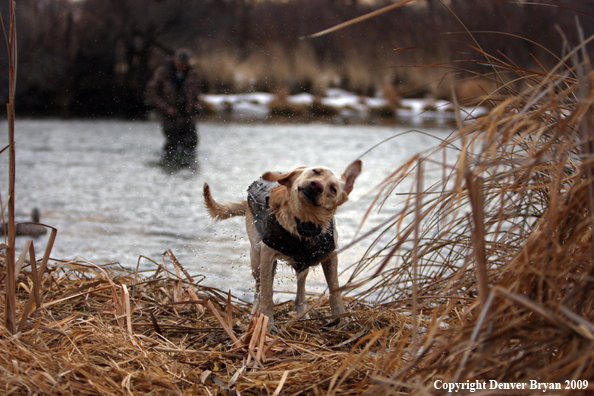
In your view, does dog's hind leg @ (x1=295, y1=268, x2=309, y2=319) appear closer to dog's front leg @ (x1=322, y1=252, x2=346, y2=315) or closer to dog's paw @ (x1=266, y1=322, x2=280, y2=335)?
dog's front leg @ (x1=322, y1=252, x2=346, y2=315)

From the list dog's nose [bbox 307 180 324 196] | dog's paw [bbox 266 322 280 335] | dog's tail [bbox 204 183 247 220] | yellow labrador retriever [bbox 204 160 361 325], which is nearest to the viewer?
dog's nose [bbox 307 180 324 196]

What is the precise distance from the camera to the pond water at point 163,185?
4629 millimetres

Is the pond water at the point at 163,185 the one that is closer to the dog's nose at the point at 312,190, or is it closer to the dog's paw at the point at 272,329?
the dog's nose at the point at 312,190

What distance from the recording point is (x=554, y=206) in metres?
1.49

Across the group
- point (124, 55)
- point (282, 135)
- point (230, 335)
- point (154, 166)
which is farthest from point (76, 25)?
point (230, 335)

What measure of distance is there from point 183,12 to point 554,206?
2493 centimetres

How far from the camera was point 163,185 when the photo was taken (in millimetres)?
8258

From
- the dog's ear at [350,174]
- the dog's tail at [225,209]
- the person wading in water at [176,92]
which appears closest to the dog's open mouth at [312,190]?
the dog's ear at [350,174]

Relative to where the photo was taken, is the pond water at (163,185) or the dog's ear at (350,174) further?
the pond water at (163,185)

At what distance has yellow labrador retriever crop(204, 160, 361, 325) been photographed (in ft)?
8.44

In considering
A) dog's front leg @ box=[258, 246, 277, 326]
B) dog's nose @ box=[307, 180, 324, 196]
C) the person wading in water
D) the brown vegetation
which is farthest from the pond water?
the person wading in water

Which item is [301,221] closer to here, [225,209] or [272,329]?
[272,329]

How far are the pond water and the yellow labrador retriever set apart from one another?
30 centimetres

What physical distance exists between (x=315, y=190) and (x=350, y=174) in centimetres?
27
